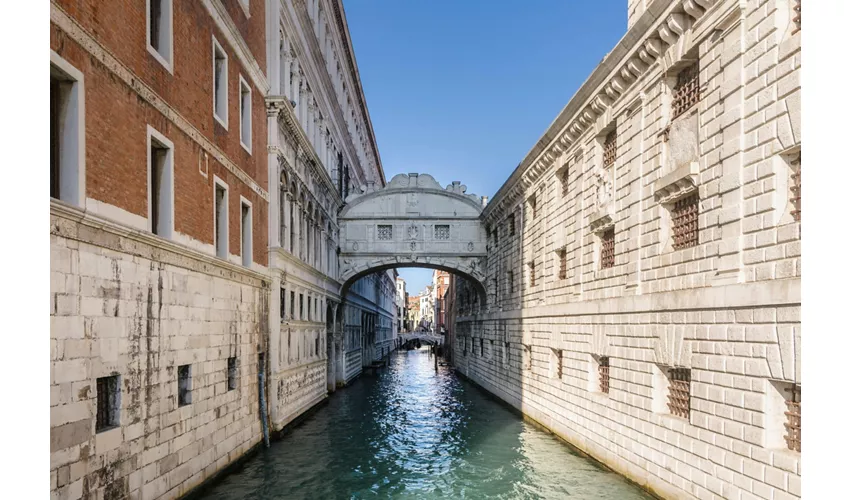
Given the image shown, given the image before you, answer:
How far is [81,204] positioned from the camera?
750 cm

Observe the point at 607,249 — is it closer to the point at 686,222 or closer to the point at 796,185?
the point at 686,222

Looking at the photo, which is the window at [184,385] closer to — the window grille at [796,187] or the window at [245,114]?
the window at [245,114]

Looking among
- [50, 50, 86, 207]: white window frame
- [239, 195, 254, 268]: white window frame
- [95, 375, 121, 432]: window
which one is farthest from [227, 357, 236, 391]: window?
[50, 50, 86, 207]: white window frame

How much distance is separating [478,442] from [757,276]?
34.4 ft

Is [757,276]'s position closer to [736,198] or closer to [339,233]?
[736,198]

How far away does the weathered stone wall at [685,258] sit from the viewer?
7973mm

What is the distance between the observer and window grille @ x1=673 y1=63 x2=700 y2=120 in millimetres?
10445

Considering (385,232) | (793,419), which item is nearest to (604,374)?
(793,419)

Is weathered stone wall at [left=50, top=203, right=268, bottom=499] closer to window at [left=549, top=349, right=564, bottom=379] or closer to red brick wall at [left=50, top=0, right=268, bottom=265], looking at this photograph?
red brick wall at [left=50, top=0, right=268, bottom=265]

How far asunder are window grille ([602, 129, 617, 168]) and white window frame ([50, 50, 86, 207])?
1019cm

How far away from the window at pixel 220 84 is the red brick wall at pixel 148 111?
0.76ft

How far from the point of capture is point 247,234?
608 inches

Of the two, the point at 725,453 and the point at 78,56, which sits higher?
the point at 78,56

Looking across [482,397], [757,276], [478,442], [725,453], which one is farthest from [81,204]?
[482,397]
